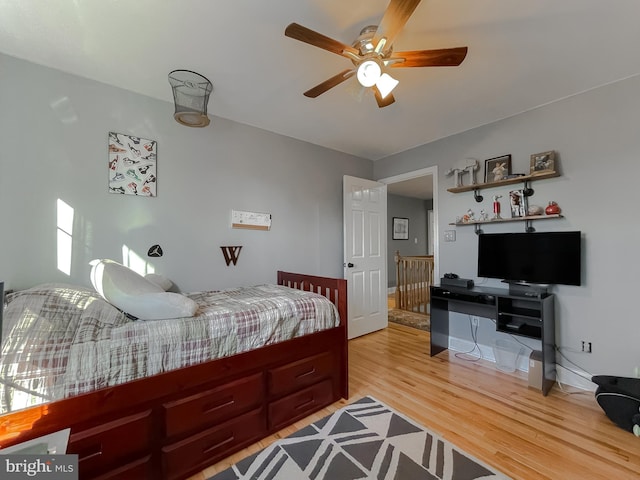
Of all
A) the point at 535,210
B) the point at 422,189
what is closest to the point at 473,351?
the point at 535,210

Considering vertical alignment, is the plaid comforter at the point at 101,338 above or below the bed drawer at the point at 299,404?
above

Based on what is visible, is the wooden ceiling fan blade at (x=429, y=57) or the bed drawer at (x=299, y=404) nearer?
the wooden ceiling fan blade at (x=429, y=57)

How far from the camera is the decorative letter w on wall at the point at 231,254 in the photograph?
9.12 feet

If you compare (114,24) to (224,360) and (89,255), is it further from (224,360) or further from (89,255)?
(224,360)

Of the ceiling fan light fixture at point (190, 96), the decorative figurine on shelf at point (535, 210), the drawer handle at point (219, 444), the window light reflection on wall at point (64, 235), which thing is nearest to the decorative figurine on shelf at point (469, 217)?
the decorative figurine on shelf at point (535, 210)

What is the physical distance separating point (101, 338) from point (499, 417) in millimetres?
2585

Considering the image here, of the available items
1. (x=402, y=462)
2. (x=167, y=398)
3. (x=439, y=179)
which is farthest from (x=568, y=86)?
(x=167, y=398)

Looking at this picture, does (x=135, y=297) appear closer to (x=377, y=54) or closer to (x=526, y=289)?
(x=377, y=54)

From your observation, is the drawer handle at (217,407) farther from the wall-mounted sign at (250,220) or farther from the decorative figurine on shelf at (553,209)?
the decorative figurine on shelf at (553,209)

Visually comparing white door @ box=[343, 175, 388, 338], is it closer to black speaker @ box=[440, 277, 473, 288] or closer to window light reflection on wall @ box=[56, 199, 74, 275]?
black speaker @ box=[440, 277, 473, 288]

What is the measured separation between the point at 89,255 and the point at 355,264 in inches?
109

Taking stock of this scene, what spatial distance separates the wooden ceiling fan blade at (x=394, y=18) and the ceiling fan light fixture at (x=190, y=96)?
1.42m

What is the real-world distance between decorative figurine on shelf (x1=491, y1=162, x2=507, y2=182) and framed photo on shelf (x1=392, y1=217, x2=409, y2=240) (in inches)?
147

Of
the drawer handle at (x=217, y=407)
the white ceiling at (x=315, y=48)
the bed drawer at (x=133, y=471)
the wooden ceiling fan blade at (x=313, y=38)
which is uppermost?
the white ceiling at (x=315, y=48)
